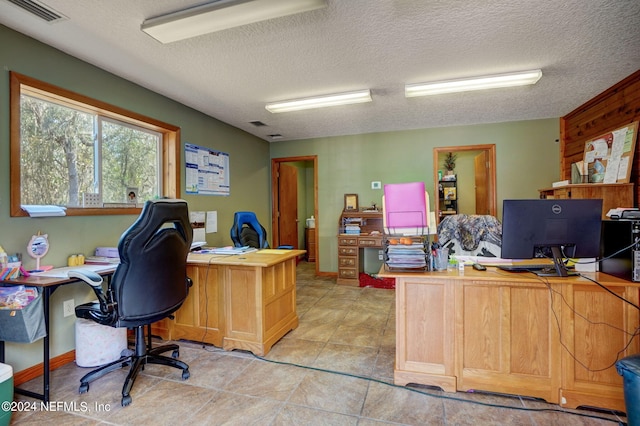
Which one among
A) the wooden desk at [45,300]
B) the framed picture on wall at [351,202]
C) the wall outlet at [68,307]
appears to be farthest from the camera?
the framed picture on wall at [351,202]

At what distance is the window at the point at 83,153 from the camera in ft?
7.59

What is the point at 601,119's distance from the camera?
3.57 m

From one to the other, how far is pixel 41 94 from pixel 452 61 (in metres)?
3.44

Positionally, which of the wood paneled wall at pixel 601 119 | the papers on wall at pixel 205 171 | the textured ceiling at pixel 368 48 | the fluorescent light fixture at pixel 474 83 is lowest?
the papers on wall at pixel 205 171

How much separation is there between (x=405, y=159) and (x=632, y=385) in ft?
13.2

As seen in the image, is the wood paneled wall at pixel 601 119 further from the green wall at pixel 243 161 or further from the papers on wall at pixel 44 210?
the papers on wall at pixel 44 210

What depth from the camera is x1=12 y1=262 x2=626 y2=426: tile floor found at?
1.79m

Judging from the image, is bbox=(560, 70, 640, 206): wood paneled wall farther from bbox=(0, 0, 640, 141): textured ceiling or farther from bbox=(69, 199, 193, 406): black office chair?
bbox=(69, 199, 193, 406): black office chair

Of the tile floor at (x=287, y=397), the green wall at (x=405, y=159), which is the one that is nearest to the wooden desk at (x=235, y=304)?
the tile floor at (x=287, y=397)

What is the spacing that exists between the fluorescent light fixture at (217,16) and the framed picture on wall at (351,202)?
12.0 ft

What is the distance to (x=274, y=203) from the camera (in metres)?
5.85

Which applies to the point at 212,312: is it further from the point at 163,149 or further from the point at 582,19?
the point at 582,19

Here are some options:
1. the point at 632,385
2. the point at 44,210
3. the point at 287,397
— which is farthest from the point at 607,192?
the point at 44,210

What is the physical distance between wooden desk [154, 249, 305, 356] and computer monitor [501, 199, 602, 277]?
172cm
